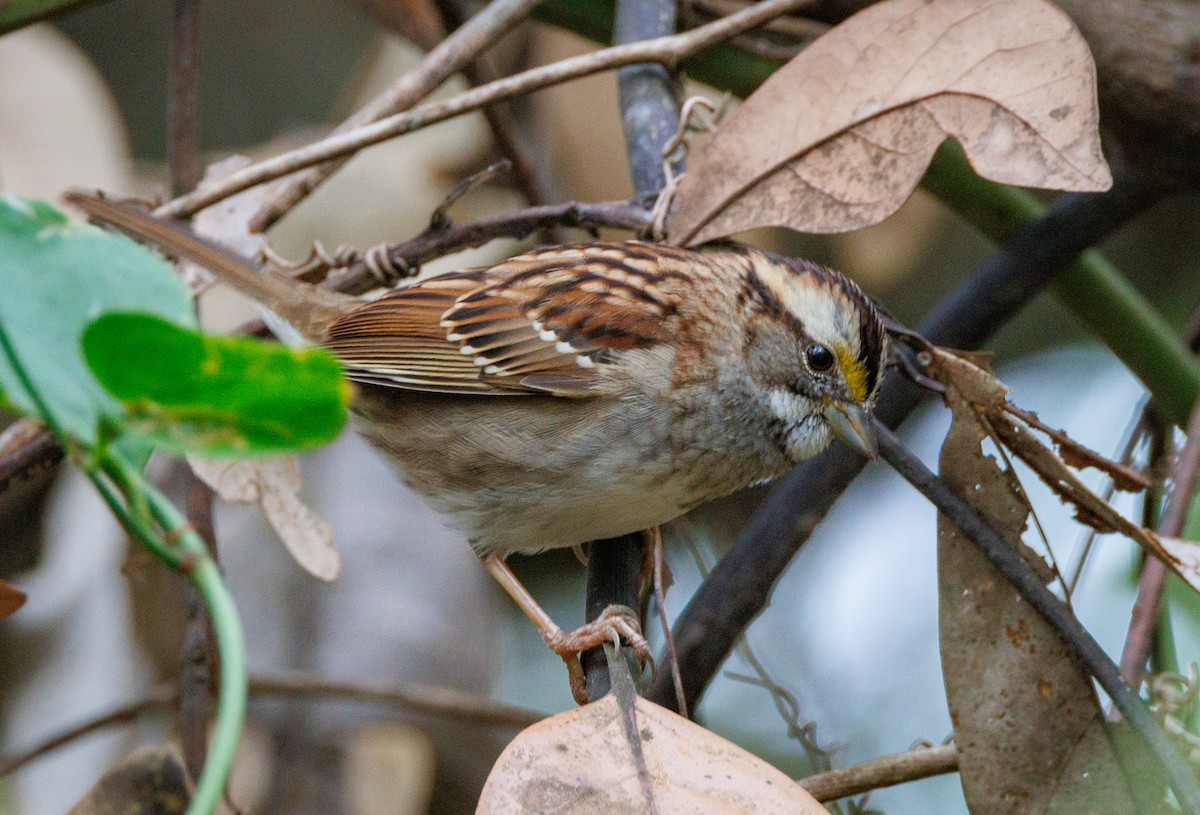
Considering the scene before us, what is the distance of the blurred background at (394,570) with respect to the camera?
3.49m

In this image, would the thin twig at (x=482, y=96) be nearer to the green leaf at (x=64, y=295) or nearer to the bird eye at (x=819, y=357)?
the bird eye at (x=819, y=357)

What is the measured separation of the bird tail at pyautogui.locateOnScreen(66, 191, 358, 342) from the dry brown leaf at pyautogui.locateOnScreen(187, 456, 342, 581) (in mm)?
452

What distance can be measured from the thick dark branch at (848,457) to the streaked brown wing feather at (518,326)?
453 millimetres

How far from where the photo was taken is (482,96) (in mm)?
2379

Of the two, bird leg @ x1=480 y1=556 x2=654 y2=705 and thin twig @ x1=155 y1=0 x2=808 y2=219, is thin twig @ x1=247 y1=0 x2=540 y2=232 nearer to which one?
thin twig @ x1=155 y1=0 x2=808 y2=219

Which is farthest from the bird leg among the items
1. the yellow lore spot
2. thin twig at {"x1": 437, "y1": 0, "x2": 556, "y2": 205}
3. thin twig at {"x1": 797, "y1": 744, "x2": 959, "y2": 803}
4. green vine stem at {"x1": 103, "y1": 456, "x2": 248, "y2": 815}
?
thin twig at {"x1": 437, "y1": 0, "x2": 556, "y2": 205}

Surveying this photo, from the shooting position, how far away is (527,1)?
102 inches

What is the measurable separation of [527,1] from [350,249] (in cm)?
64

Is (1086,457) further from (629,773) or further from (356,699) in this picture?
(356,699)

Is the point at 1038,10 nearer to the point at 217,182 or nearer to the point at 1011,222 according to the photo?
the point at 1011,222

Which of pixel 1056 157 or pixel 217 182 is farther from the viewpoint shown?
pixel 217 182

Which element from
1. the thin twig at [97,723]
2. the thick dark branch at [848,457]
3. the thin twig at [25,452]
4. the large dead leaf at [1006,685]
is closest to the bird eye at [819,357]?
the thick dark branch at [848,457]

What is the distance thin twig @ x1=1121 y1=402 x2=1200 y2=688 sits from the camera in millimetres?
1852

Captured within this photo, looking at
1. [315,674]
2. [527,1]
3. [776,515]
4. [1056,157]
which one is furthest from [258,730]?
[1056,157]
